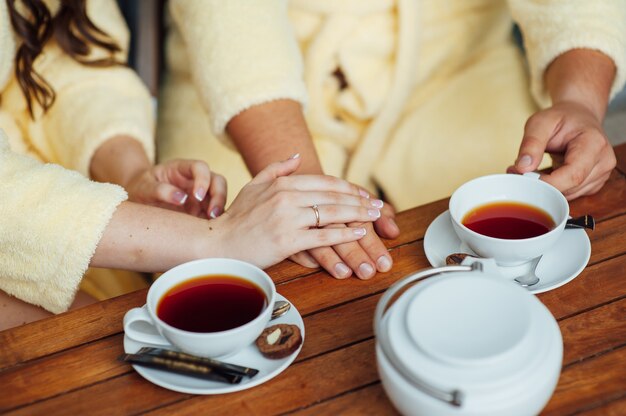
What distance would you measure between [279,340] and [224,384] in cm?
8

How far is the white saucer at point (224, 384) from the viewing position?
30.2 inches

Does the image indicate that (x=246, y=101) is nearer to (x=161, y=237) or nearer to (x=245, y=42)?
(x=245, y=42)

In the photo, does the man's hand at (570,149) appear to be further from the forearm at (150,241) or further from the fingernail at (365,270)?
the forearm at (150,241)

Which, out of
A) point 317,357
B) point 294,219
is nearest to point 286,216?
point 294,219

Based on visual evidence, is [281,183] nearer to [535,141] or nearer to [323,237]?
[323,237]

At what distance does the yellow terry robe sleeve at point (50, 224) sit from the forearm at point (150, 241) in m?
0.02

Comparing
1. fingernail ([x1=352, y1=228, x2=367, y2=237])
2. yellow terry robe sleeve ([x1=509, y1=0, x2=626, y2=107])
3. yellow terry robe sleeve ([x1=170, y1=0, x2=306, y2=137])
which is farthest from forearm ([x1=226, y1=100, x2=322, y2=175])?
yellow terry robe sleeve ([x1=509, y1=0, x2=626, y2=107])

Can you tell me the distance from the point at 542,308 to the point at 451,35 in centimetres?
99

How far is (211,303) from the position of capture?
0.82m

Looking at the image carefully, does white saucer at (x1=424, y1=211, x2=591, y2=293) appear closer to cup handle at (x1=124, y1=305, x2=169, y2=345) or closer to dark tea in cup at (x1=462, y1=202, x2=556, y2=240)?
dark tea in cup at (x1=462, y1=202, x2=556, y2=240)

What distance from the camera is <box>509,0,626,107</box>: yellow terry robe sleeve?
4.17 feet

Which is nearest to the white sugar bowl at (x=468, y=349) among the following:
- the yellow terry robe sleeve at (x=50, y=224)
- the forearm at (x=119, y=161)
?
the yellow terry robe sleeve at (x=50, y=224)

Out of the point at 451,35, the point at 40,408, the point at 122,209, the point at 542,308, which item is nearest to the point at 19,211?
the point at 122,209

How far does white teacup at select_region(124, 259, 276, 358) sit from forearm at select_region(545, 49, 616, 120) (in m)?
0.64
